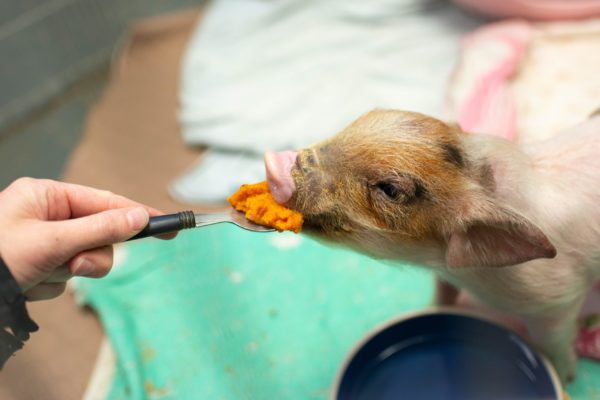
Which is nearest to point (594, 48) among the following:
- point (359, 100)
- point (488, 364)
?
point (359, 100)

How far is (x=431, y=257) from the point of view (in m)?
1.34

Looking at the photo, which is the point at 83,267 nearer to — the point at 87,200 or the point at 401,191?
the point at 87,200

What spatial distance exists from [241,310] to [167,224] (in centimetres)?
86

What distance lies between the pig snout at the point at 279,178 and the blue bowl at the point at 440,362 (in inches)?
21.1

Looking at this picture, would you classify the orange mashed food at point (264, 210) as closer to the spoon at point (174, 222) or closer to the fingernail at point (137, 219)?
the spoon at point (174, 222)

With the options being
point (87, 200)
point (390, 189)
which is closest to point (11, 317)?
point (87, 200)

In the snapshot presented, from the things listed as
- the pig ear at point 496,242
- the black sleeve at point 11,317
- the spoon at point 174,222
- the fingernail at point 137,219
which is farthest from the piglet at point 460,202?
the black sleeve at point 11,317

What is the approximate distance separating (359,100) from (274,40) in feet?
2.05

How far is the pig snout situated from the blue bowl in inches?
21.1

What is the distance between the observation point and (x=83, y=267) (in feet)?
3.46

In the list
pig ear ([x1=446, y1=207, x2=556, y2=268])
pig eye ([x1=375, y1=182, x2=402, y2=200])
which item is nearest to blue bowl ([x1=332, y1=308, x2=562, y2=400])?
pig ear ([x1=446, y1=207, x2=556, y2=268])

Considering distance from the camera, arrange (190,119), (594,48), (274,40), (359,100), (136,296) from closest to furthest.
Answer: (136,296)
(594,48)
(359,100)
(190,119)
(274,40)

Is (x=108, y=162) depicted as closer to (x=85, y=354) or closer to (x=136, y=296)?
(x=136, y=296)

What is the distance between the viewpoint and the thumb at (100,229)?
1018mm
